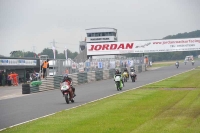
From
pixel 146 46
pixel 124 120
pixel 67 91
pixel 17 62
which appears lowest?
pixel 124 120

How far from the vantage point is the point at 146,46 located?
254 feet

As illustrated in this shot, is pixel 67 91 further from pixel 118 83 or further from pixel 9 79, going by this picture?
pixel 9 79

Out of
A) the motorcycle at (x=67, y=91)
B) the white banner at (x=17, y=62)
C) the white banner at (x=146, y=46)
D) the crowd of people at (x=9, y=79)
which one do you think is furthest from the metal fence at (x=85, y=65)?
the motorcycle at (x=67, y=91)

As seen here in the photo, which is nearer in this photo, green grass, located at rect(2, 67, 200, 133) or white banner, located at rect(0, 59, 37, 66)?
green grass, located at rect(2, 67, 200, 133)

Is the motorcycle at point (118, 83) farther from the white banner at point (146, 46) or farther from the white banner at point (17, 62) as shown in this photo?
the white banner at point (146, 46)

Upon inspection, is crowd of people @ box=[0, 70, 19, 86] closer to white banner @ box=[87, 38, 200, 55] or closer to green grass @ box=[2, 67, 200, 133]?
green grass @ box=[2, 67, 200, 133]

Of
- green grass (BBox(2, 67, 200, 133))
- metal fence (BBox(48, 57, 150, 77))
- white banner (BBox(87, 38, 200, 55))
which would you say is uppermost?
white banner (BBox(87, 38, 200, 55))

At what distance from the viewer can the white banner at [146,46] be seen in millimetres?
75250

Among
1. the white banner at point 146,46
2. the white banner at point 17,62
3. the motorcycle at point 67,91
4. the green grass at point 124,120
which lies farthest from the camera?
the white banner at point 146,46

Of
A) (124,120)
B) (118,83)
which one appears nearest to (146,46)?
(118,83)

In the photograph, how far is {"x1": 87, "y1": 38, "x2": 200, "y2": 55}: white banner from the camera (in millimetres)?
75250

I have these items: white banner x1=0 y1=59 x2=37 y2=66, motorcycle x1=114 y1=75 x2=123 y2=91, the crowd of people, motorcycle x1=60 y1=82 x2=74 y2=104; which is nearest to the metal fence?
the crowd of people

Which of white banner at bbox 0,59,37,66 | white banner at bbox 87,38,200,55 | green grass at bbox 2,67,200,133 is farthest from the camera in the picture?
white banner at bbox 87,38,200,55

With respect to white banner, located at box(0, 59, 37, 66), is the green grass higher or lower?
lower
